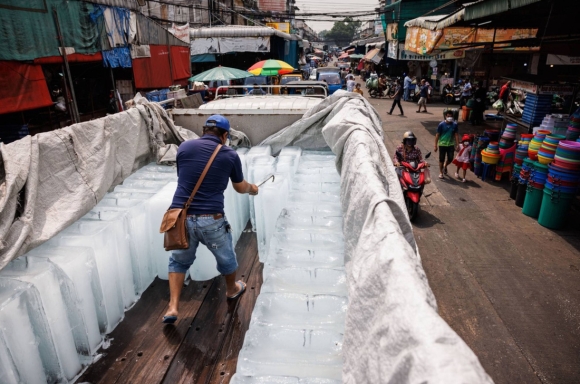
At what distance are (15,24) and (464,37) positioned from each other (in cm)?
1187

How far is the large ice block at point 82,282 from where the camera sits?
9.11ft

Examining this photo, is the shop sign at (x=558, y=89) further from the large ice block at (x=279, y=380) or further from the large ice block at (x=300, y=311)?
the large ice block at (x=279, y=380)

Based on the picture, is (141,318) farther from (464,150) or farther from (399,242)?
(464,150)

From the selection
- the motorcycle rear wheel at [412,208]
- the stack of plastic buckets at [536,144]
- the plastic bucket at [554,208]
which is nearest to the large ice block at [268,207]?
the motorcycle rear wheel at [412,208]

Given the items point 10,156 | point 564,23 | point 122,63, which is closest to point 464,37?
point 564,23

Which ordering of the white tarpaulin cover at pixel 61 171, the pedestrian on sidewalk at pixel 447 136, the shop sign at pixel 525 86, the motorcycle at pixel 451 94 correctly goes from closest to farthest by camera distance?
the white tarpaulin cover at pixel 61 171, the pedestrian on sidewalk at pixel 447 136, the shop sign at pixel 525 86, the motorcycle at pixel 451 94

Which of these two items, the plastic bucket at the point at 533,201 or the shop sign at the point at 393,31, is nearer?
the plastic bucket at the point at 533,201

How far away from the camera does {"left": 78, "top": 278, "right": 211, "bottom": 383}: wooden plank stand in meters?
2.86

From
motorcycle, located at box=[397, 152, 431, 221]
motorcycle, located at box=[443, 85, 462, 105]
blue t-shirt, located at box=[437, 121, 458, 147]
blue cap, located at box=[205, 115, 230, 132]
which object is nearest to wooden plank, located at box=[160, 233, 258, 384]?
blue cap, located at box=[205, 115, 230, 132]

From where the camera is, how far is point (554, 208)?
240 inches

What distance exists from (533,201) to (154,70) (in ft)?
40.2

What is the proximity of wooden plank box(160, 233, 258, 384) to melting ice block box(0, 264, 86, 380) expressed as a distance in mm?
726

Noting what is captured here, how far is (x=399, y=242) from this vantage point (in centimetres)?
167

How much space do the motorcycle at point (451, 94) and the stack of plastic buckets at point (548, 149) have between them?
49.9 ft
